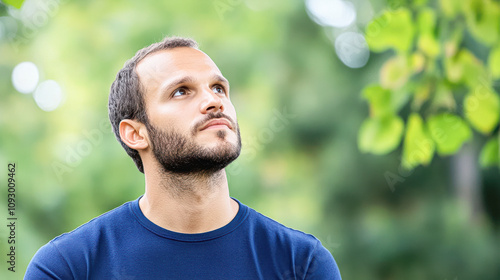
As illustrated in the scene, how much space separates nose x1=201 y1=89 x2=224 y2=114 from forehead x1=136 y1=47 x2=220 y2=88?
0.09 metres

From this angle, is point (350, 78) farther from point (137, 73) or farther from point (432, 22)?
point (137, 73)

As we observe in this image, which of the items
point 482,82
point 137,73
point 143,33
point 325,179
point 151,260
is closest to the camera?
point 151,260

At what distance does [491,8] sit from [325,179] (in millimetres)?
2612

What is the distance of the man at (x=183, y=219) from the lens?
148 cm

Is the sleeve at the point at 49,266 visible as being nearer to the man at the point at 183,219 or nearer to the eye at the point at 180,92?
the man at the point at 183,219

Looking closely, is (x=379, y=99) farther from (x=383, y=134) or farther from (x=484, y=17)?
(x=484, y=17)

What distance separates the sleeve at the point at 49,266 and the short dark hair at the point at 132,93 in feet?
1.28

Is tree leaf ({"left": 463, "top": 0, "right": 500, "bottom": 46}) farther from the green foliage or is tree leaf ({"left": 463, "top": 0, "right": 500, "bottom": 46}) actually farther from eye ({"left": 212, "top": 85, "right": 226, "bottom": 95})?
eye ({"left": 212, "top": 85, "right": 226, "bottom": 95})

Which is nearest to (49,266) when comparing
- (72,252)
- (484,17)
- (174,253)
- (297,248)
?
(72,252)

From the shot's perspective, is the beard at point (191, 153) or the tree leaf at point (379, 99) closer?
the beard at point (191, 153)

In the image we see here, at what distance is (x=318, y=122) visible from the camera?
4250 millimetres

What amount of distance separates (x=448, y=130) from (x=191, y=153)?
2.55ft

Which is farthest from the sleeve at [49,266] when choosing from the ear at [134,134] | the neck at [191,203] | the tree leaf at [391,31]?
the tree leaf at [391,31]

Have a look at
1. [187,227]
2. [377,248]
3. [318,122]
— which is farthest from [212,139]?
A: [377,248]
